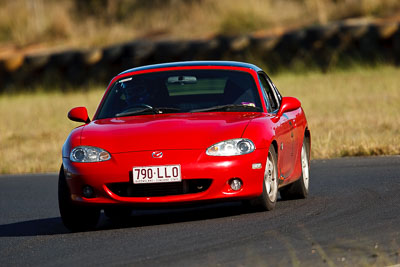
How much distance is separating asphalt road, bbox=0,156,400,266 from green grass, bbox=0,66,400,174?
4.02 metres

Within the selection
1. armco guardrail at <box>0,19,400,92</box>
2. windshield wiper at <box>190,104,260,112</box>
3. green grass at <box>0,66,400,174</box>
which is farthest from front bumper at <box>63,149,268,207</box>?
armco guardrail at <box>0,19,400,92</box>

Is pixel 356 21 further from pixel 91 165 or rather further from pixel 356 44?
pixel 91 165

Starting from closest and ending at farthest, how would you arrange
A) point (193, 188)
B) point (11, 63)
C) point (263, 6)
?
1. point (193, 188)
2. point (11, 63)
3. point (263, 6)

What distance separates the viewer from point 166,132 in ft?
26.4

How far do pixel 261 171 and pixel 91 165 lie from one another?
127cm

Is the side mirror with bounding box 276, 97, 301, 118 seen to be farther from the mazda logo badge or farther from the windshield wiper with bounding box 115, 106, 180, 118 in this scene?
the mazda logo badge

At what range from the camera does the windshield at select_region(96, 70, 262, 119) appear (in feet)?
29.1

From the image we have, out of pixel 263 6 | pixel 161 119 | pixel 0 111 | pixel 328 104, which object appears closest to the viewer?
pixel 161 119

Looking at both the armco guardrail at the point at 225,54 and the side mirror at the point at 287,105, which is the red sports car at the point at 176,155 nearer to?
the side mirror at the point at 287,105

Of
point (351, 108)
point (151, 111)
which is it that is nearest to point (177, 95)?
point (151, 111)

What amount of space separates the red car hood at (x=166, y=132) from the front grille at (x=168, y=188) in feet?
0.88

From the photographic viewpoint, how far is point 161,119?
845cm

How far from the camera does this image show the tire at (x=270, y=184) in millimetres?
8078

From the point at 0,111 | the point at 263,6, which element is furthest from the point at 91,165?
the point at 263,6
